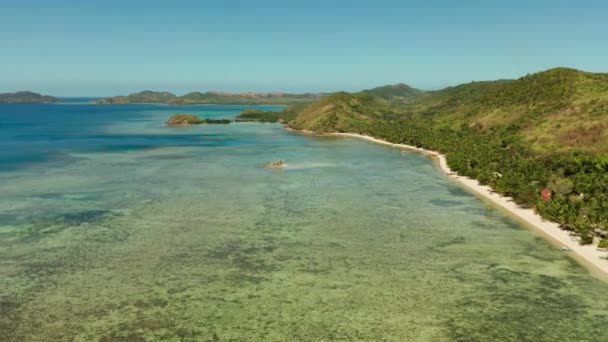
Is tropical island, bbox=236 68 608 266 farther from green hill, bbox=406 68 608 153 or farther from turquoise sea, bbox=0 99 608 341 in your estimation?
turquoise sea, bbox=0 99 608 341

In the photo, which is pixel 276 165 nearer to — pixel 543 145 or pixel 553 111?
pixel 543 145

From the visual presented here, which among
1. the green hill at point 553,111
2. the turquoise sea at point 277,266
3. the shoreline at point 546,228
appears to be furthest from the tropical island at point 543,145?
the turquoise sea at point 277,266

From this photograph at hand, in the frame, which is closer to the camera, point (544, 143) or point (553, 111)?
point (544, 143)

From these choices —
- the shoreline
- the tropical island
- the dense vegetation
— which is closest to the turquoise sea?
the shoreline

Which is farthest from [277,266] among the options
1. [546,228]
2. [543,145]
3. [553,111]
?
[553,111]

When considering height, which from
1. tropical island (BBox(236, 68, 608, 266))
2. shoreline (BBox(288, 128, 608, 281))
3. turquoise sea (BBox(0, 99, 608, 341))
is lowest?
turquoise sea (BBox(0, 99, 608, 341))

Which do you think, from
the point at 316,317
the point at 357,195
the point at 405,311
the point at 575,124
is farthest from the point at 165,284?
the point at 575,124

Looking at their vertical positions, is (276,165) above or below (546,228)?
above
